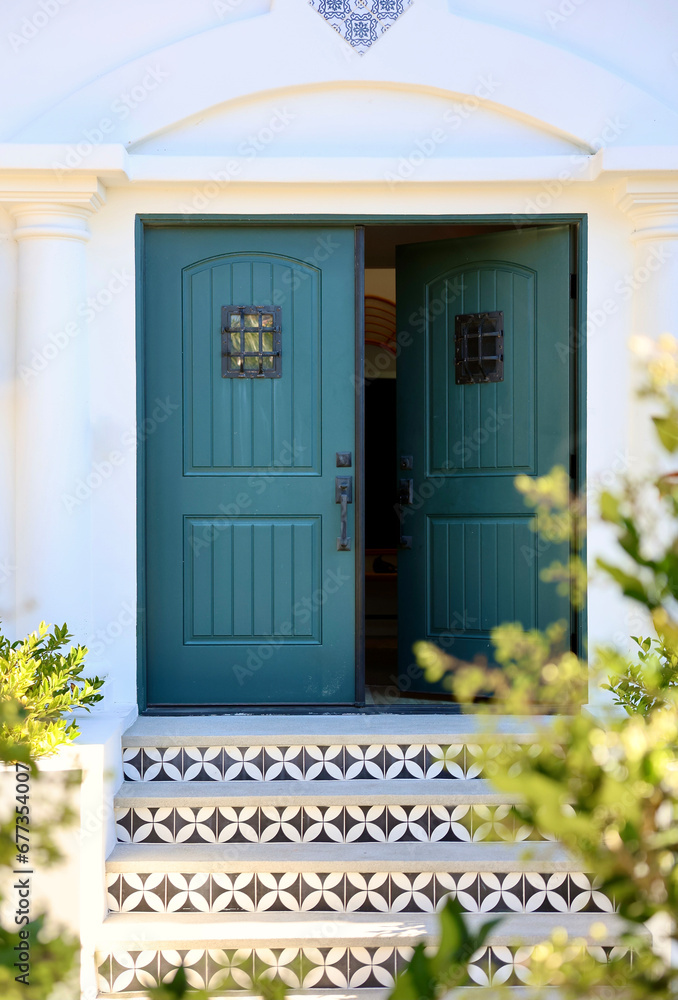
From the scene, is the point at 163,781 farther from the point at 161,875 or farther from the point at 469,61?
the point at 469,61

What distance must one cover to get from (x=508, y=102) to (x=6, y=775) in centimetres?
320

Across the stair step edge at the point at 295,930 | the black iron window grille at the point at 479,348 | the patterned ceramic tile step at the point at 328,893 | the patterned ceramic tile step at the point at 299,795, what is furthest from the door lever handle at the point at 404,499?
the stair step edge at the point at 295,930

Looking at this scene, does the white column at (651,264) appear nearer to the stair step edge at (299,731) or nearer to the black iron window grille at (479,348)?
the black iron window grille at (479,348)

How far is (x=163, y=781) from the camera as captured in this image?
354 cm

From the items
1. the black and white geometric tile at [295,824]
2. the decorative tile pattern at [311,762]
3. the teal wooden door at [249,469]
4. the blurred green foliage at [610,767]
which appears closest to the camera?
the blurred green foliage at [610,767]

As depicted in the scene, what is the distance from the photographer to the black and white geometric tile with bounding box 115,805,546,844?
3.39 m

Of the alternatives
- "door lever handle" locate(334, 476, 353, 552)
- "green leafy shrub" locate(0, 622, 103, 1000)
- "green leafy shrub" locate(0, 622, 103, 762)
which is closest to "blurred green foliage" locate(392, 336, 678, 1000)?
"green leafy shrub" locate(0, 622, 103, 1000)

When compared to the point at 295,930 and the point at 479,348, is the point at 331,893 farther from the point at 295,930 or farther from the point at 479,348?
the point at 479,348

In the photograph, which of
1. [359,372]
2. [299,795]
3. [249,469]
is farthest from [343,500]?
[299,795]

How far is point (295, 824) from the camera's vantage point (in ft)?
11.2

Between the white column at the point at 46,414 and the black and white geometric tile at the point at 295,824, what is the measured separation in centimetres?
84

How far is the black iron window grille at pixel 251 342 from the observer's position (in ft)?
13.1

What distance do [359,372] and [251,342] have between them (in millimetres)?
491

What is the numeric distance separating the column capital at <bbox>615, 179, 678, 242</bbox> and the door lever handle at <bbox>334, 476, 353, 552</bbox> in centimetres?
159
